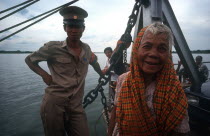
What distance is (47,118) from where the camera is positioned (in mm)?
1969

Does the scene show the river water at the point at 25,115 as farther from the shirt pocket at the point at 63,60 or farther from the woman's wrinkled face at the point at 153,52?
the woman's wrinkled face at the point at 153,52

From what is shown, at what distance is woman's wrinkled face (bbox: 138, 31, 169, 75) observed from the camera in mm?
1197

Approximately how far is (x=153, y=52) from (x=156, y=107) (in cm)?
51

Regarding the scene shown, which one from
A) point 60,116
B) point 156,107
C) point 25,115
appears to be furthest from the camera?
point 25,115

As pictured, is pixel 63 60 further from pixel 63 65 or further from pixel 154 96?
pixel 154 96

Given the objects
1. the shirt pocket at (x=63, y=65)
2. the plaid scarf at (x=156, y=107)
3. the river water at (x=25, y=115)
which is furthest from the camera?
the river water at (x=25, y=115)

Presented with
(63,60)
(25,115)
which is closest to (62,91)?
(63,60)

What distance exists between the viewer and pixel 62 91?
2.01m

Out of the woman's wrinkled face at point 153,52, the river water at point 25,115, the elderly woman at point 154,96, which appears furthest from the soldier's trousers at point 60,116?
the river water at point 25,115

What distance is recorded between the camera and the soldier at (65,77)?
1.98 meters

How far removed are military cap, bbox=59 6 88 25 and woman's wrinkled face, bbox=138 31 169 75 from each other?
1.28 meters

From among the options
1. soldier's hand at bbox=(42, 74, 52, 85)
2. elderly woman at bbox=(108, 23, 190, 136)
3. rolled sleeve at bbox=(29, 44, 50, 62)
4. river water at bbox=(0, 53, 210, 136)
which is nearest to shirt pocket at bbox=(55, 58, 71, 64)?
rolled sleeve at bbox=(29, 44, 50, 62)

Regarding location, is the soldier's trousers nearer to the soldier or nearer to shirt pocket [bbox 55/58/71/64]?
the soldier

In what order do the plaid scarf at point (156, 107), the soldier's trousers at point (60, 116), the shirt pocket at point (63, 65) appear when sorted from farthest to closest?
the shirt pocket at point (63, 65), the soldier's trousers at point (60, 116), the plaid scarf at point (156, 107)
